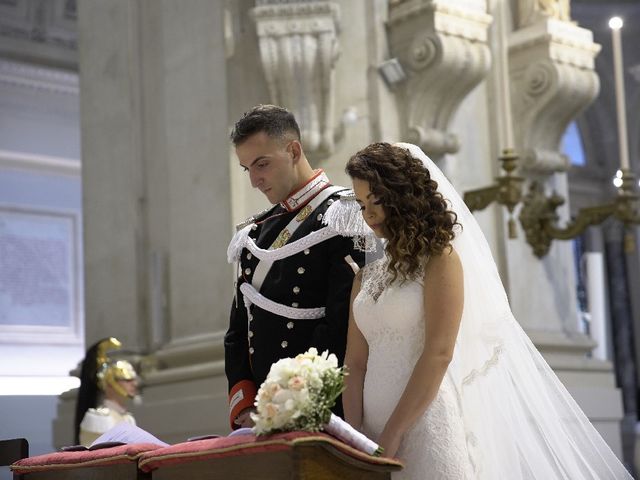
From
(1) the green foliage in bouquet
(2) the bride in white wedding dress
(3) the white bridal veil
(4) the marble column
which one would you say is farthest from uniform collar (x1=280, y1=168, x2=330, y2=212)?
(4) the marble column

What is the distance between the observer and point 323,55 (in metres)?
5.65

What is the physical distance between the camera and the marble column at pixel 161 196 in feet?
19.5

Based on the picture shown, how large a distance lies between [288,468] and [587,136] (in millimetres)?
13313

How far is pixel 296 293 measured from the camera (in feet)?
11.4

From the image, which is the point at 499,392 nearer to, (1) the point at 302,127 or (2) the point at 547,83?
(1) the point at 302,127

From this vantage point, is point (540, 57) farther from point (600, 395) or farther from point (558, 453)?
point (558, 453)

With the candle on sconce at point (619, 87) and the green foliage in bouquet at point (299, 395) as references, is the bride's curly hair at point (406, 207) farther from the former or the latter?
the candle on sconce at point (619, 87)

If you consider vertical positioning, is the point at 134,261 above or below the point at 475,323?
above

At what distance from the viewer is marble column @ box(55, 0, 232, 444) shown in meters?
5.96

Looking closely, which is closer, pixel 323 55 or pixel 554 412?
pixel 554 412

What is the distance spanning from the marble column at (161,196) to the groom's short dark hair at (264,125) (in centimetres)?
233

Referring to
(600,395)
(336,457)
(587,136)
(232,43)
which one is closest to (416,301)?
(336,457)

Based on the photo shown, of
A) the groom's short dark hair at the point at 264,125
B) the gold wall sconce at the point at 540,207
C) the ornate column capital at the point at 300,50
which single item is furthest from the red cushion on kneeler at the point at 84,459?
the gold wall sconce at the point at 540,207

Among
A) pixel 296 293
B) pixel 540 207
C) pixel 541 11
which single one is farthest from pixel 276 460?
pixel 541 11
